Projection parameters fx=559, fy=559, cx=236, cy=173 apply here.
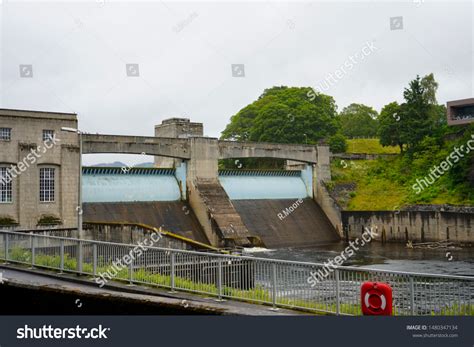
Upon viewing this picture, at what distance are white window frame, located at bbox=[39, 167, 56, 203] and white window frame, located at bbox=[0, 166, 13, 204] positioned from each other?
1.67m

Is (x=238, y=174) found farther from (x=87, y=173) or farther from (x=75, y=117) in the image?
(x=75, y=117)

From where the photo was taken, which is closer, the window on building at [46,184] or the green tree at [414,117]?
the window on building at [46,184]

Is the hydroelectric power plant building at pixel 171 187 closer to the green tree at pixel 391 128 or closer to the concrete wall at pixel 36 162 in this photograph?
the concrete wall at pixel 36 162

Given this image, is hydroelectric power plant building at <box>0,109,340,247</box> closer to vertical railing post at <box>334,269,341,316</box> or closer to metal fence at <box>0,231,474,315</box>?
metal fence at <box>0,231,474,315</box>

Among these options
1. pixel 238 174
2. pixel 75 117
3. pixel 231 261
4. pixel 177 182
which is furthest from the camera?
pixel 238 174

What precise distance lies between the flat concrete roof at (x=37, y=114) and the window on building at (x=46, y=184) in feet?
10.1

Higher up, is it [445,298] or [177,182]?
[177,182]

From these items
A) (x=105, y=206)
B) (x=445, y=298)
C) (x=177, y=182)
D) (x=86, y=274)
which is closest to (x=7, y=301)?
(x=86, y=274)

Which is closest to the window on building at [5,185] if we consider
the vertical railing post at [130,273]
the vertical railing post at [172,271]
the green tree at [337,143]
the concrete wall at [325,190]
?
the vertical railing post at [130,273]

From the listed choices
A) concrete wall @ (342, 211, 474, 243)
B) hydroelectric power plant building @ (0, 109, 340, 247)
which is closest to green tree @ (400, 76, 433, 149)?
hydroelectric power plant building @ (0, 109, 340, 247)

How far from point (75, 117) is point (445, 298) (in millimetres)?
27603

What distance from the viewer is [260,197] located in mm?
45875

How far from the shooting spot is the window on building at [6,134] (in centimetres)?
3102

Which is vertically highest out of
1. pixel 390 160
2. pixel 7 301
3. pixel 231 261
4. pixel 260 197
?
pixel 390 160
